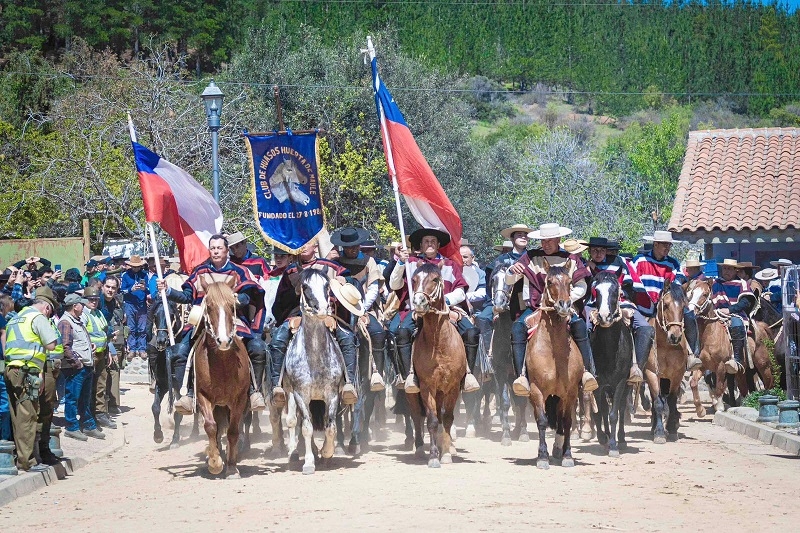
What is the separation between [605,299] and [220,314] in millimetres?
4694

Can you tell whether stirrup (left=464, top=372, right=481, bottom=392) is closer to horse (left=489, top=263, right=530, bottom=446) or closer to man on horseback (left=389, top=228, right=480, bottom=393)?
man on horseback (left=389, top=228, right=480, bottom=393)

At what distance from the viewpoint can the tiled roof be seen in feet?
97.9

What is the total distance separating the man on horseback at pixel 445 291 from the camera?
15.2 meters

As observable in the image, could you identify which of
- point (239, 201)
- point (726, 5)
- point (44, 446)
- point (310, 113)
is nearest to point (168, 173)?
point (44, 446)

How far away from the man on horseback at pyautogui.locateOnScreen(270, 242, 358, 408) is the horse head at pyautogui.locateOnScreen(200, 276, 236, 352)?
140cm

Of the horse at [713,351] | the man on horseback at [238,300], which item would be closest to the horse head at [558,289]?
the man on horseback at [238,300]

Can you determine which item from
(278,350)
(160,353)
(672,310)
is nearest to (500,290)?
(672,310)

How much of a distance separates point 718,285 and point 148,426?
10.2m

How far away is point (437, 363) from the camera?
14.7 metres

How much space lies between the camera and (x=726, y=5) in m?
142

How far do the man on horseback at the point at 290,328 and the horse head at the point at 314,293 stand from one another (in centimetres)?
34

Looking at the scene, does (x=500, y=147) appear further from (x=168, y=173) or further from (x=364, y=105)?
(x=168, y=173)

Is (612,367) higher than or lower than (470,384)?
higher

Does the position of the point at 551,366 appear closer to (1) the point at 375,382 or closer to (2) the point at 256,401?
(1) the point at 375,382
